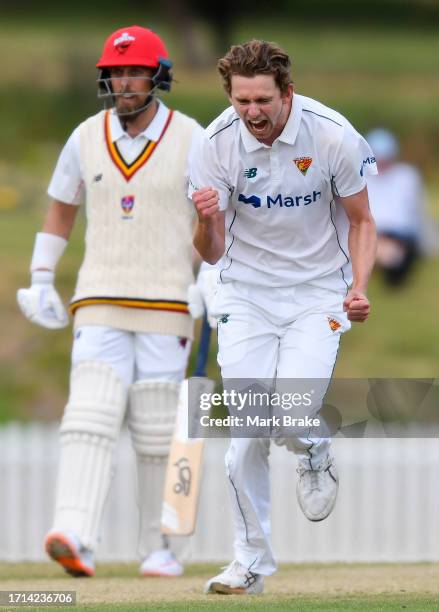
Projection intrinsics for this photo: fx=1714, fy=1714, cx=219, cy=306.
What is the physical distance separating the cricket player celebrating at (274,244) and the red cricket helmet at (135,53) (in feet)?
4.70

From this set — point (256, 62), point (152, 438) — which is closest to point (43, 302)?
point (152, 438)

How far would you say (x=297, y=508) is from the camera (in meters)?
12.4

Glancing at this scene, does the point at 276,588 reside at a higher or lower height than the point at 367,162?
lower

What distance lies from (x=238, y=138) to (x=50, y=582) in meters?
2.12

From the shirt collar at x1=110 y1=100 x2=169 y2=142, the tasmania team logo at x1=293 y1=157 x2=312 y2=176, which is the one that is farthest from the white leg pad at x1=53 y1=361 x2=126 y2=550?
the tasmania team logo at x1=293 y1=157 x2=312 y2=176

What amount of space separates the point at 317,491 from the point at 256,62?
1.62 m

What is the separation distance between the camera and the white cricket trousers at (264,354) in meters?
6.25

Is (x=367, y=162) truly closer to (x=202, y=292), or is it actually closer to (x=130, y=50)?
Answer: (x=202, y=292)

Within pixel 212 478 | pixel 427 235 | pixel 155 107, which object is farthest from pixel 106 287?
pixel 427 235

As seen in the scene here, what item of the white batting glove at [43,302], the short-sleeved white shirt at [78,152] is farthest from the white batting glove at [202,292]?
the white batting glove at [43,302]

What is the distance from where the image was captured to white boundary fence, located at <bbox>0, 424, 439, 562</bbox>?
1225cm

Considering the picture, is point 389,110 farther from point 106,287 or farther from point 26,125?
point 106,287

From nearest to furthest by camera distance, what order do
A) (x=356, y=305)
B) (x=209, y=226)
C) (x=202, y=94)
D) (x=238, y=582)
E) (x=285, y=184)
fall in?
(x=356, y=305) < (x=209, y=226) < (x=285, y=184) < (x=238, y=582) < (x=202, y=94)

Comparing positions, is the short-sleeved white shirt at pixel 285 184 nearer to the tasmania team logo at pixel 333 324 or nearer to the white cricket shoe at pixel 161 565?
the tasmania team logo at pixel 333 324
